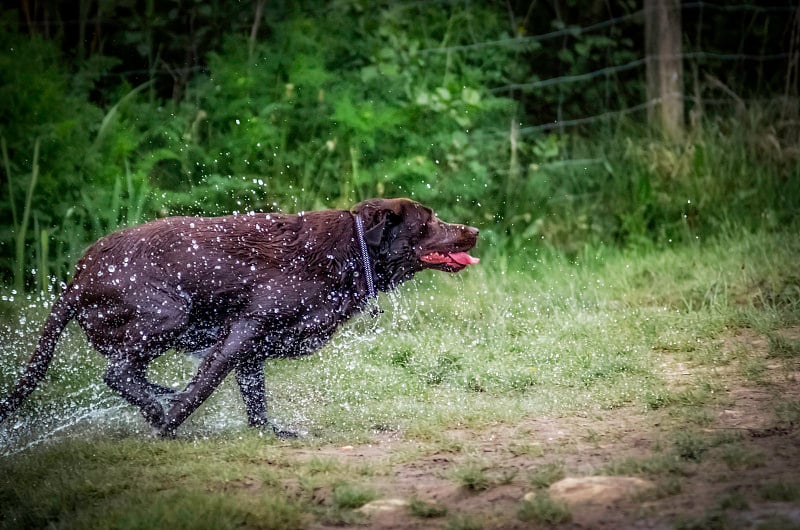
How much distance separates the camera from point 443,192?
9.02m

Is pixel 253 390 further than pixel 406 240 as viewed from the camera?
No

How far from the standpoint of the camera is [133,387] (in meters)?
5.44

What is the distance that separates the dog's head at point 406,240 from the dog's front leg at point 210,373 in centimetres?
83

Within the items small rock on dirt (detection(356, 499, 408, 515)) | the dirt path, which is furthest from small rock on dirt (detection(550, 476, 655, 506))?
small rock on dirt (detection(356, 499, 408, 515))

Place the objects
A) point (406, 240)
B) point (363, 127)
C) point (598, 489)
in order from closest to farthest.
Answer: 1. point (598, 489)
2. point (406, 240)
3. point (363, 127)

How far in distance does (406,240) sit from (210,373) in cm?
129

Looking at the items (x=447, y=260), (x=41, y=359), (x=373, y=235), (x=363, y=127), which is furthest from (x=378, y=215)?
(x=363, y=127)

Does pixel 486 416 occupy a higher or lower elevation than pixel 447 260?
lower

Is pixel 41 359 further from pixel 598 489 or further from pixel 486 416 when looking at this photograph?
pixel 598 489

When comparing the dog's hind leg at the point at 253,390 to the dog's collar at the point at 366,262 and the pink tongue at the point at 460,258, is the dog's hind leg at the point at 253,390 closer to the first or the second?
the dog's collar at the point at 366,262

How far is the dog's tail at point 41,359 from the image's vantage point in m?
5.45

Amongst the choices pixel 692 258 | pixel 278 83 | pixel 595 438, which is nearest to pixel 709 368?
pixel 595 438

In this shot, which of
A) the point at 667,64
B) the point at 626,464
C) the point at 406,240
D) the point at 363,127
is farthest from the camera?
the point at 667,64

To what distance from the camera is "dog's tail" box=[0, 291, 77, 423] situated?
545 cm
